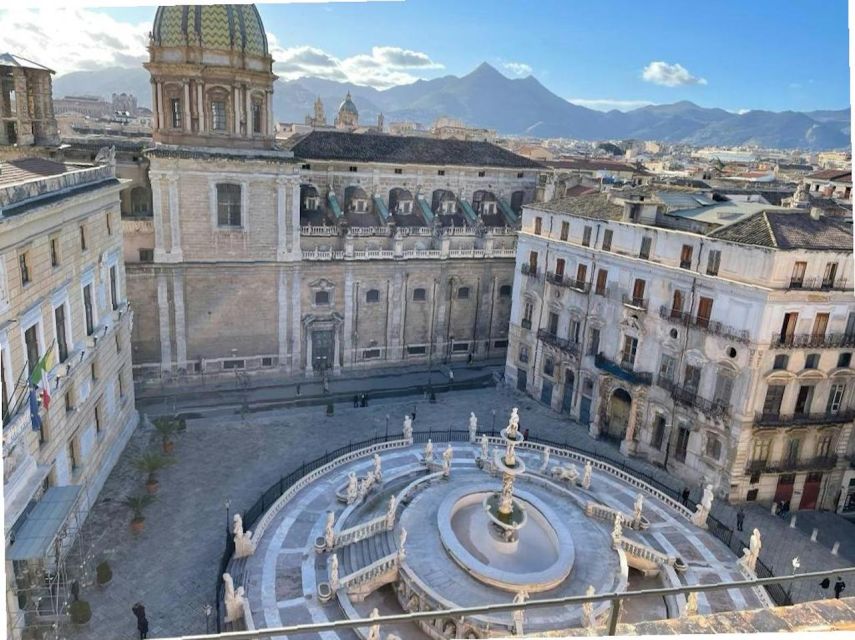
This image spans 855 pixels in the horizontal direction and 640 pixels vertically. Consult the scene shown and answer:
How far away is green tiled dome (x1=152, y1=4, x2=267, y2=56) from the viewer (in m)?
38.4

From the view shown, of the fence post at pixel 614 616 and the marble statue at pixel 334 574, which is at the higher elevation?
the fence post at pixel 614 616

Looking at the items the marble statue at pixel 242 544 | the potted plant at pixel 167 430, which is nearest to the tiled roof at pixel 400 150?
the potted plant at pixel 167 430

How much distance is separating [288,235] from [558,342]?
61.9 ft

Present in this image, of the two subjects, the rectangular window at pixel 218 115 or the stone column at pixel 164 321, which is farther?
the rectangular window at pixel 218 115

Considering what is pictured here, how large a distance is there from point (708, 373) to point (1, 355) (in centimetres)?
2890

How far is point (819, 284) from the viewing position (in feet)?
92.7

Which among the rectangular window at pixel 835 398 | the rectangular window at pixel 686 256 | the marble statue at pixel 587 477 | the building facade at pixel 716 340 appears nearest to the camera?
the building facade at pixel 716 340

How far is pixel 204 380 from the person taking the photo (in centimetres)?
4150

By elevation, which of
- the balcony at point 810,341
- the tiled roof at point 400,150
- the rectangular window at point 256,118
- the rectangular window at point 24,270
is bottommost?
the balcony at point 810,341

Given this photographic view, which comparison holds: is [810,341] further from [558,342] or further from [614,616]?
[614,616]

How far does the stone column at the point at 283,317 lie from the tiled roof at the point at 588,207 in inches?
675

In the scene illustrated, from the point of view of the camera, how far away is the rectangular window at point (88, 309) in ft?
85.6

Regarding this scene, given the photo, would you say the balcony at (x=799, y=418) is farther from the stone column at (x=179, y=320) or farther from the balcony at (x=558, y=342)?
the stone column at (x=179, y=320)

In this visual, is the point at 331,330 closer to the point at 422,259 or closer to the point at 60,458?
the point at 422,259
